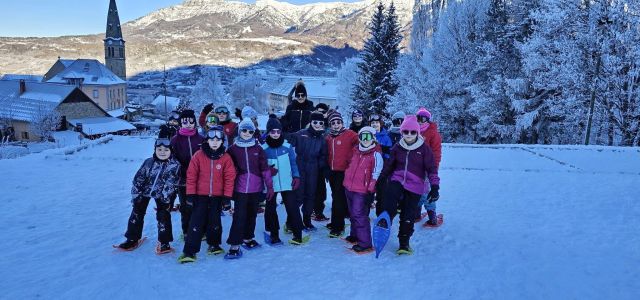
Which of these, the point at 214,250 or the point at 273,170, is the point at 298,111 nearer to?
the point at 273,170

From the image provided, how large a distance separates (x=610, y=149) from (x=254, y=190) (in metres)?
14.0

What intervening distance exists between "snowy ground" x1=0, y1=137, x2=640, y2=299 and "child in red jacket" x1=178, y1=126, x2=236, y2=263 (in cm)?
34

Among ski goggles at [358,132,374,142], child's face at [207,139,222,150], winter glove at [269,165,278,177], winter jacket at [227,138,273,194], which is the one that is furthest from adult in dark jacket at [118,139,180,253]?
ski goggles at [358,132,374,142]

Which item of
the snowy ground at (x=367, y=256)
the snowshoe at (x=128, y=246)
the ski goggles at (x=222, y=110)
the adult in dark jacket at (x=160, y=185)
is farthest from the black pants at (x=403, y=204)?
the snowshoe at (x=128, y=246)

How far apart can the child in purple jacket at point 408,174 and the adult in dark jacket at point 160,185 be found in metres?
2.71

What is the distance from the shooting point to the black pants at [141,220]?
522 cm

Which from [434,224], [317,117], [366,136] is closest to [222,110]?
[317,117]

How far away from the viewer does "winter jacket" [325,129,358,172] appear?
5.98 m

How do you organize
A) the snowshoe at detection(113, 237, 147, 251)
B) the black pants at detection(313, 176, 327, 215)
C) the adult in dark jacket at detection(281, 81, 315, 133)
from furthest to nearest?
the adult in dark jacket at detection(281, 81, 315, 133) → the black pants at detection(313, 176, 327, 215) → the snowshoe at detection(113, 237, 147, 251)

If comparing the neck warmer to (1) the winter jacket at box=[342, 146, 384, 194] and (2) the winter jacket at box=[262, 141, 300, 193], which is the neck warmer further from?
(1) the winter jacket at box=[342, 146, 384, 194]

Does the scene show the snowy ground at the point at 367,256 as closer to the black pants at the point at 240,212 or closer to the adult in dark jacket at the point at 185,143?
the black pants at the point at 240,212

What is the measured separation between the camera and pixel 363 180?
5352 millimetres

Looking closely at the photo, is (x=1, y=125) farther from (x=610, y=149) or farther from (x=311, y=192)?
(x=610, y=149)

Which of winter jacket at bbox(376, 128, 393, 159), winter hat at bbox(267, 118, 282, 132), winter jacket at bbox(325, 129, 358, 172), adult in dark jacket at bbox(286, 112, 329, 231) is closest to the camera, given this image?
winter hat at bbox(267, 118, 282, 132)
